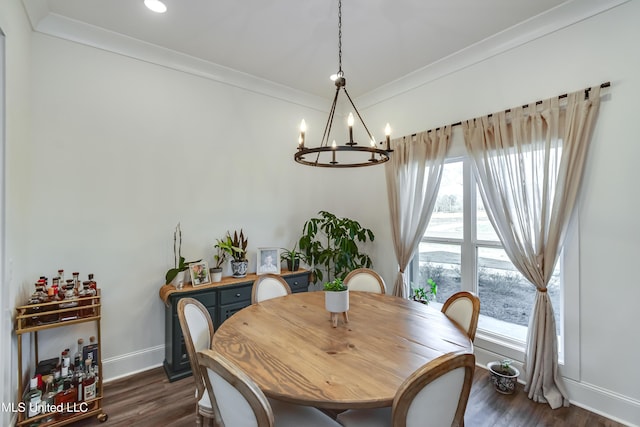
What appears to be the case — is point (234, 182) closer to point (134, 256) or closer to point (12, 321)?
point (134, 256)

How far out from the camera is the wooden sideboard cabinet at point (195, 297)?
2.60m

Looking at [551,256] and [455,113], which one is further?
[455,113]

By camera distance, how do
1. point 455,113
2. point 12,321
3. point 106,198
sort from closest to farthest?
point 12,321
point 106,198
point 455,113

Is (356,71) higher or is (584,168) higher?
(356,71)

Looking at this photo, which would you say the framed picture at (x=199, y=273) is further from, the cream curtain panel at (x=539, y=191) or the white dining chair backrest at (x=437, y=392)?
the cream curtain panel at (x=539, y=191)

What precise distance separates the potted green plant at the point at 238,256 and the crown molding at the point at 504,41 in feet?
8.48

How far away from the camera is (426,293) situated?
3.31 metres

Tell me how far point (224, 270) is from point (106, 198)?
1336 mm

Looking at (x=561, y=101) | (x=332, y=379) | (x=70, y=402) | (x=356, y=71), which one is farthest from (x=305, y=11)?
(x=70, y=402)

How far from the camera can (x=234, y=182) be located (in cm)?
335

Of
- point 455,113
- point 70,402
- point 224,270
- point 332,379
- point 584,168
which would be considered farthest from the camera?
point 224,270

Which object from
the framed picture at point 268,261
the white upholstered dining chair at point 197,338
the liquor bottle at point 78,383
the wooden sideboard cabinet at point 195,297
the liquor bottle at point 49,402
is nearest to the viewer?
the white upholstered dining chair at point 197,338

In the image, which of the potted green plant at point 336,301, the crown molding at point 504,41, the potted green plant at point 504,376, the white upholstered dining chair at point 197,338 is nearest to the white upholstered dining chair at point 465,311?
the potted green plant at point 336,301

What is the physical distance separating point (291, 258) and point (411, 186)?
66.9 inches
